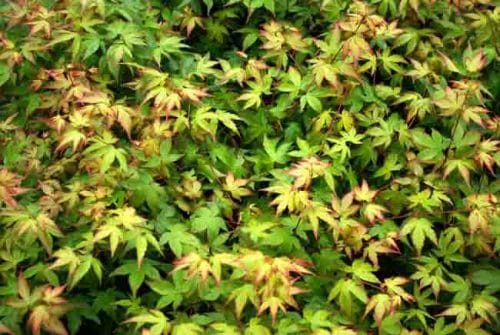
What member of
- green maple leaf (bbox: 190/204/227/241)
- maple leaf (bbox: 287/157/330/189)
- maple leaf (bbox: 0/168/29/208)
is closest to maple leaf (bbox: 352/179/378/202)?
maple leaf (bbox: 287/157/330/189)

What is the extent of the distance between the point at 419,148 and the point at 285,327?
4.07ft

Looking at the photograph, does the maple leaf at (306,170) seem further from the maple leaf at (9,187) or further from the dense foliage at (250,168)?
the maple leaf at (9,187)

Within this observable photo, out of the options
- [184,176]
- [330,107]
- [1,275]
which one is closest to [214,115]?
[184,176]

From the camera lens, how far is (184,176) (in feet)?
10.2

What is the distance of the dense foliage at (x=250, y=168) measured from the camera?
8.93 ft

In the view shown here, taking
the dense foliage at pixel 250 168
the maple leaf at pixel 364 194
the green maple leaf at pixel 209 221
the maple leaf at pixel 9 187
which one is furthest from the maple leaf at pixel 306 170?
the maple leaf at pixel 9 187

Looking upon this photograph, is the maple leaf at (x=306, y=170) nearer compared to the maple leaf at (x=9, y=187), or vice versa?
the maple leaf at (x=9, y=187)

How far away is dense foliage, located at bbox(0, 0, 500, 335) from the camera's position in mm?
2723

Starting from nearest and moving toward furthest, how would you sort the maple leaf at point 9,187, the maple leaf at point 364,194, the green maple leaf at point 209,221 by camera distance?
1. the maple leaf at point 9,187
2. the green maple leaf at point 209,221
3. the maple leaf at point 364,194

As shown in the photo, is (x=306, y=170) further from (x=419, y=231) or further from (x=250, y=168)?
(x=419, y=231)

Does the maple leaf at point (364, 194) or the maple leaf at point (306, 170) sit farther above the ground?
the maple leaf at point (306, 170)

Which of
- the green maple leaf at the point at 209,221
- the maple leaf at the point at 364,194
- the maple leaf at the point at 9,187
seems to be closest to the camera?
the maple leaf at the point at 9,187

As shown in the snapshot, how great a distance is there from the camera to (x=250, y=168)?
331 cm

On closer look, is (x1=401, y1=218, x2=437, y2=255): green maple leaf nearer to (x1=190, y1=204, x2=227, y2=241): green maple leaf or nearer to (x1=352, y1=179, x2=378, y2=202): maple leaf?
(x1=352, y1=179, x2=378, y2=202): maple leaf
